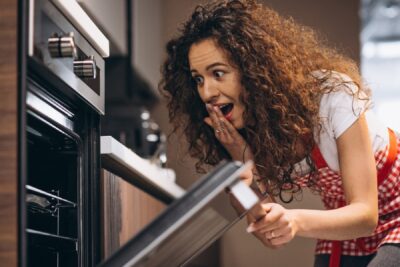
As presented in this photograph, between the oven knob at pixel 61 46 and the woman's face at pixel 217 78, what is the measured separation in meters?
0.52

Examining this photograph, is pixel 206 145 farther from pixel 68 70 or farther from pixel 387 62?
pixel 387 62

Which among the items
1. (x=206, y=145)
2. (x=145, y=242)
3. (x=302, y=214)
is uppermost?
(x=206, y=145)

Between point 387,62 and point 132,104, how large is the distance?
10.2ft

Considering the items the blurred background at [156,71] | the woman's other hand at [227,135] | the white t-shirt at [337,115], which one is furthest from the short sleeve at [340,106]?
the blurred background at [156,71]

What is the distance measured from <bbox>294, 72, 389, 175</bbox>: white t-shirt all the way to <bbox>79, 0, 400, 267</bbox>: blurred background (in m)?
0.96

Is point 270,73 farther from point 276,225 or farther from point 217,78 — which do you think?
point 276,225

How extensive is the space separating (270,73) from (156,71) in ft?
9.21

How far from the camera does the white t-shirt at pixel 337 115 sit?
1540 millimetres

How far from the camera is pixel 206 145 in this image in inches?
71.9

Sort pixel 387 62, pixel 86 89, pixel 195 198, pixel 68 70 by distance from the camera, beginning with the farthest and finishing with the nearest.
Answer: pixel 387 62, pixel 86 89, pixel 68 70, pixel 195 198

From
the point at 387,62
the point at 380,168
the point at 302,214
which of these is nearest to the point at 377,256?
the point at 380,168

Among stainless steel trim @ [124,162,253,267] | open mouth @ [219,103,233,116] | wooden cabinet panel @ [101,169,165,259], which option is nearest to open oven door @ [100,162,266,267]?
stainless steel trim @ [124,162,253,267]

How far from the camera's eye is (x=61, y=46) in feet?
3.76

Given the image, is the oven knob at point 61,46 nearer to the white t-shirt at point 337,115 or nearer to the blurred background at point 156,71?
the white t-shirt at point 337,115
